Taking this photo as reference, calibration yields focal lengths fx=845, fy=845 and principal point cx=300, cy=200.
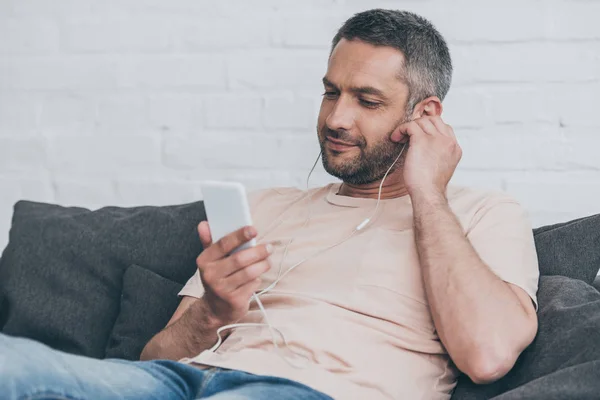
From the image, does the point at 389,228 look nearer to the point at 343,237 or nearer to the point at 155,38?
the point at 343,237

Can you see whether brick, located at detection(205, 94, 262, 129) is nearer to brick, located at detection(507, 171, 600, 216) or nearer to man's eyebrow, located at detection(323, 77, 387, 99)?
man's eyebrow, located at detection(323, 77, 387, 99)

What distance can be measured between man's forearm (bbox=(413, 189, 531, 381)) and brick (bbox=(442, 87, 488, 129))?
23.7 inches

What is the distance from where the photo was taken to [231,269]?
4.60ft

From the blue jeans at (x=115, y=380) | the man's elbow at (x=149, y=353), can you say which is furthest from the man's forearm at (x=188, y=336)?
the blue jeans at (x=115, y=380)

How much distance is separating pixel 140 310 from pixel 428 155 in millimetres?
730

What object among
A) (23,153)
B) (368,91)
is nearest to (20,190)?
(23,153)

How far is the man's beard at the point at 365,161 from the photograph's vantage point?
182cm

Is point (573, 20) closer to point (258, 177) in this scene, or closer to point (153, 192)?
point (258, 177)

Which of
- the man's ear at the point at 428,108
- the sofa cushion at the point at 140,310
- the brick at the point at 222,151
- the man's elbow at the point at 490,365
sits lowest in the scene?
the sofa cushion at the point at 140,310

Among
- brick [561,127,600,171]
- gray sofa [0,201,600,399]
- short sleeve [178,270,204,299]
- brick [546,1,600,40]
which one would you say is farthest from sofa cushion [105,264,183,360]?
brick [546,1,600,40]

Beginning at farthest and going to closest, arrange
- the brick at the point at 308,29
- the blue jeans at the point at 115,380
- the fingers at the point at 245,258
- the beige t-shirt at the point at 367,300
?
the brick at the point at 308,29 → the beige t-shirt at the point at 367,300 → the fingers at the point at 245,258 → the blue jeans at the point at 115,380

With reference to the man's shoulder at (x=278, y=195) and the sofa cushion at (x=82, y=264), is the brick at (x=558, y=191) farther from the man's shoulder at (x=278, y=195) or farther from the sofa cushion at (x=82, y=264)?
the sofa cushion at (x=82, y=264)

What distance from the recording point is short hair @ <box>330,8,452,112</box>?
1.84 metres

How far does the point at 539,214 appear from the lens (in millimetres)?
2135
